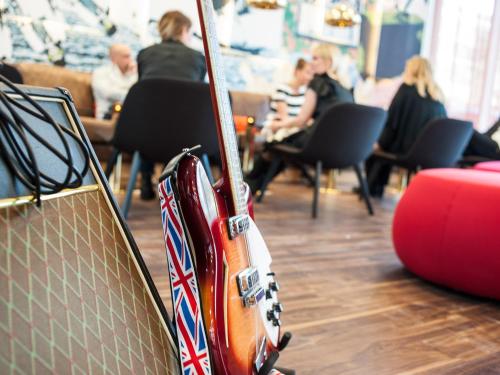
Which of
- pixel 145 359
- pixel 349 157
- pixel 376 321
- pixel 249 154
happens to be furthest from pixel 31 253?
pixel 249 154

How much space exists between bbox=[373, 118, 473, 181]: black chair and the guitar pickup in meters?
3.05

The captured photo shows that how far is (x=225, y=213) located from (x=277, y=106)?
4059 millimetres

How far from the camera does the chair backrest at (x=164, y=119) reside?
2.39 m

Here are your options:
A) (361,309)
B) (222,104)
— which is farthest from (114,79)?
(222,104)

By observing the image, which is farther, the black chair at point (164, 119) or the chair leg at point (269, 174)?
the chair leg at point (269, 174)

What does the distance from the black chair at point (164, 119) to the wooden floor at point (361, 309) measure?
1.38 feet

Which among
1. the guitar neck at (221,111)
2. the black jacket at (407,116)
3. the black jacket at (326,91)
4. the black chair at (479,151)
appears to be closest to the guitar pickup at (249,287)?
the guitar neck at (221,111)

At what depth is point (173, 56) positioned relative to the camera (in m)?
3.01

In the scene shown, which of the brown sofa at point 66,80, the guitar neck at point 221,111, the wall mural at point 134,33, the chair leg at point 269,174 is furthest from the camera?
the wall mural at point 134,33

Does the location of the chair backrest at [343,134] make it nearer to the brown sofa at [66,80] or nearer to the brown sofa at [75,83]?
the brown sofa at [75,83]

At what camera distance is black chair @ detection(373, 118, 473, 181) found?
371cm

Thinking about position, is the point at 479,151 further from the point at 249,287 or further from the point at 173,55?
the point at 249,287

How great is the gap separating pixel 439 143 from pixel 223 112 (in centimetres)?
313

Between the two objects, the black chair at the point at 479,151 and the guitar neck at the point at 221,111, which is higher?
the guitar neck at the point at 221,111
